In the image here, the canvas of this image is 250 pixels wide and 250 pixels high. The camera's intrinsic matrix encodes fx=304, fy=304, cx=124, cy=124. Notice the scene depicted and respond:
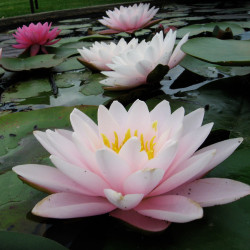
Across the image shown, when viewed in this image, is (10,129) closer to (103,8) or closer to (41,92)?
(41,92)

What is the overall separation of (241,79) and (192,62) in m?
0.32

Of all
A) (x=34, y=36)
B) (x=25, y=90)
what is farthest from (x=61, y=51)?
(x=25, y=90)

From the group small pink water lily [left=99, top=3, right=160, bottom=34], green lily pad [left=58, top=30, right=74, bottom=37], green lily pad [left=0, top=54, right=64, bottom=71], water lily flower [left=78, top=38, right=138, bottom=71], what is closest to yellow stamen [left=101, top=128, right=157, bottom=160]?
water lily flower [left=78, top=38, right=138, bottom=71]

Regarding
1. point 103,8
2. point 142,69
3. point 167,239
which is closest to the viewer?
point 167,239

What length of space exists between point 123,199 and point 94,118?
0.48m

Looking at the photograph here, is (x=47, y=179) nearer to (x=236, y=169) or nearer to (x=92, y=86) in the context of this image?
(x=236, y=169)

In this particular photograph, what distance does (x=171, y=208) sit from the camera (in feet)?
1.63

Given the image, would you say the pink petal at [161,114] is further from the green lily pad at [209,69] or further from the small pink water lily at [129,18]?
the small pink water lily at [129,18]

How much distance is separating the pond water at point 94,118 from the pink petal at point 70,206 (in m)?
0.05

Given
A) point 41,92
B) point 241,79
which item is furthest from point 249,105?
point 41,92

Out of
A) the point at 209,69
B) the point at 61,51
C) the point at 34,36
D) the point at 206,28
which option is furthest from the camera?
the point at 206,28

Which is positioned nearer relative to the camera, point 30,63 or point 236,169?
point 236,169

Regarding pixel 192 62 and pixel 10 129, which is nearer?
pixel 10 129

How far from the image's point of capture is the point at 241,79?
115 centimetres
